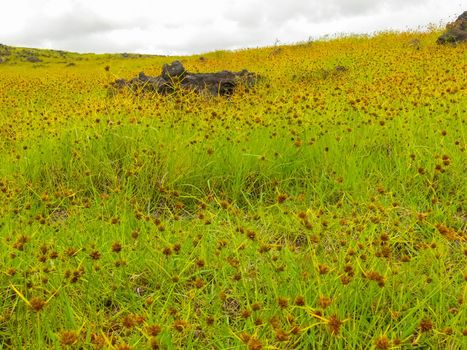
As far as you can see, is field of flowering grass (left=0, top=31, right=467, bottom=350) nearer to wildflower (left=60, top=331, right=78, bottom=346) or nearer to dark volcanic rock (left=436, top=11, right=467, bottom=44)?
wildflower (left=60, top=331, right=78, bottom=346)

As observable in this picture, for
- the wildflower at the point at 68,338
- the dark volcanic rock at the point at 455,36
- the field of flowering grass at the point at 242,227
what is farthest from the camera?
the dark volcanic rock at the point at 455,36

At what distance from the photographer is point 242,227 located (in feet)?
8.64

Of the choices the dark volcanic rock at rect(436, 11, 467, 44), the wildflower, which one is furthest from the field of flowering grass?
the dark volcanic rock at rect(436, 11, 467, 44)

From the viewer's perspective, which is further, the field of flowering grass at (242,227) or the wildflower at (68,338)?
the field of flowering grass at (242,227)

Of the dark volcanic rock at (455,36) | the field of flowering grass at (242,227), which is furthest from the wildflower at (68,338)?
the dark volcanic rock at (455,36)

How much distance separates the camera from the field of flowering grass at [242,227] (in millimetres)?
1984

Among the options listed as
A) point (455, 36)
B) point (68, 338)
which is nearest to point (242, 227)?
point (68, 338)

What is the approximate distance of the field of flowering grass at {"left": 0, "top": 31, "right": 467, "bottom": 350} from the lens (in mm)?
1984

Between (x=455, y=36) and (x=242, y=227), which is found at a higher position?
(x=455, y=36)

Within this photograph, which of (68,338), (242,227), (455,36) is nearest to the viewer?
(68,338)

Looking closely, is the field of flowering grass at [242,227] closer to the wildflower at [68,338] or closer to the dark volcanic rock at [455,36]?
the wildflower at [68,338]

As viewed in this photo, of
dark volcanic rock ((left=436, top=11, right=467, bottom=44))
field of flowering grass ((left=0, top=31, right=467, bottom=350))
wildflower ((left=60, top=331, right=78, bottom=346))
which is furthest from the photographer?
dark volcanic rock ((left=436, top=11, right=467, bottom=44))

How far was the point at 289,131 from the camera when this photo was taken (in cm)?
480

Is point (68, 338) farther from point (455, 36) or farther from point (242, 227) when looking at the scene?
point (455, 36)
